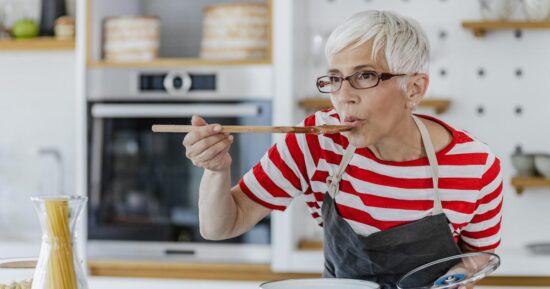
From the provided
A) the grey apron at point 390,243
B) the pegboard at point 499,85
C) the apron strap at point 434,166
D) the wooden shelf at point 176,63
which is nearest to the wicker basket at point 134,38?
the wooden shelf at point 176,63

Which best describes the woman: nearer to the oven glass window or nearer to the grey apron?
the grey apron

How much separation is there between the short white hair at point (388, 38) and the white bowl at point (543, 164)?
186cm

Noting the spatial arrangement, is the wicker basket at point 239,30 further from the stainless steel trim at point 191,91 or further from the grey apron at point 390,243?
the grey apron at point 390,243

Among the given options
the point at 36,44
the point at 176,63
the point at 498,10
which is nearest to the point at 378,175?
the point at 176,63

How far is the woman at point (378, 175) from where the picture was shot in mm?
1814

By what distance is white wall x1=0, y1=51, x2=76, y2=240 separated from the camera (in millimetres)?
4180

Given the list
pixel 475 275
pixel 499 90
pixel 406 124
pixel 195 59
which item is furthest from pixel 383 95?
pixel 499 90

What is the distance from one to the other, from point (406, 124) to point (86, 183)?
194 centimetres

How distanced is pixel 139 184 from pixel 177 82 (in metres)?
0.45

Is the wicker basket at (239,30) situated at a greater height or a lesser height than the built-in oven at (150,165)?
greater

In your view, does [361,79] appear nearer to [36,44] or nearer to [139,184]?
[139,184]

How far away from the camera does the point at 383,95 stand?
1.84 m

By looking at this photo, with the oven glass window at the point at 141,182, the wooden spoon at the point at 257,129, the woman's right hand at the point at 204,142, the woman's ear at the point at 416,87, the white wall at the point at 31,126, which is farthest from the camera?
the white wall at the point at 31,126

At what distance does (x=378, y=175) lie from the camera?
200 cm
